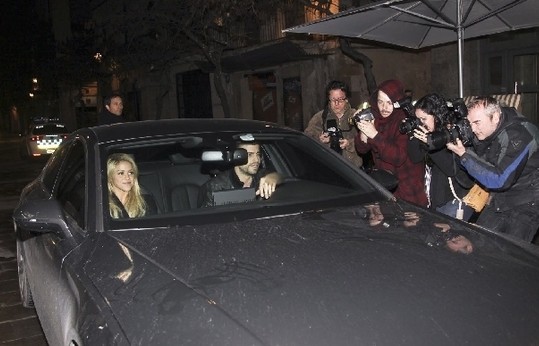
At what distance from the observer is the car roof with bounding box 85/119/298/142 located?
11.2 feet

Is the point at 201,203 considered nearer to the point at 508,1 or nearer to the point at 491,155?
the point at 491,155

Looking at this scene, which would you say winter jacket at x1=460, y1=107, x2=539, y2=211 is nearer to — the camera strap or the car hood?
the camera strap

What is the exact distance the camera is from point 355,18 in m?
6.17

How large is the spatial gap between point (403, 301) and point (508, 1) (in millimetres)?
4769

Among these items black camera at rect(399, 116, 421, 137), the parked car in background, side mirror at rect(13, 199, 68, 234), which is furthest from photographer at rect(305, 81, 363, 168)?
the parked car in background

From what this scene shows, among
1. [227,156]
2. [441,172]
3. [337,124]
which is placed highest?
[337,124]

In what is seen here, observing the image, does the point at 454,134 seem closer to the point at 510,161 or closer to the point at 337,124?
the point at 510,161

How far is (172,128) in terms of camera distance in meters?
3.55

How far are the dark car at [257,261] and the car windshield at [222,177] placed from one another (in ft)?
0.05

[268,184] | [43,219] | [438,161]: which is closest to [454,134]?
[438,161]

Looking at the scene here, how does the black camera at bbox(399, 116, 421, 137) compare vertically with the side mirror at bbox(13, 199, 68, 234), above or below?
above

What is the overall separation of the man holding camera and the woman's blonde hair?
199 centimetres

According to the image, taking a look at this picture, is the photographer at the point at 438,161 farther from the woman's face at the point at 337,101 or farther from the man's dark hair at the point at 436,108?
the woman's face at the point at 337,101

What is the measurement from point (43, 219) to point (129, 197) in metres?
0.58
